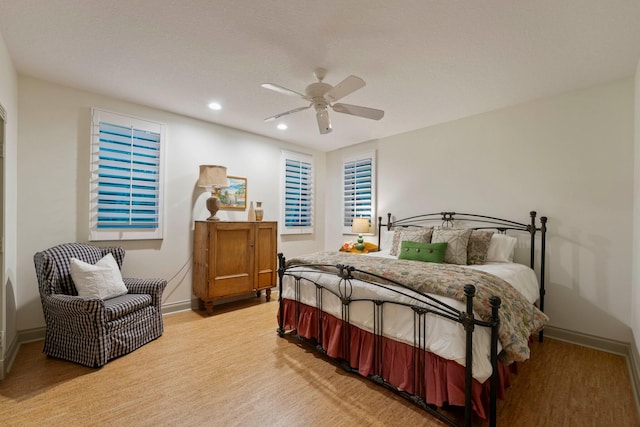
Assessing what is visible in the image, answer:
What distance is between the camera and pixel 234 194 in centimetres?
459

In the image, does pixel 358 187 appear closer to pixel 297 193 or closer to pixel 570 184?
pixel 297 193

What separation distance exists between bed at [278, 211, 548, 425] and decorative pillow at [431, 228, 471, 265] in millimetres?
10

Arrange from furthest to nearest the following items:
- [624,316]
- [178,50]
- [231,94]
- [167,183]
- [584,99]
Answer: [167,183] < [231,94] < [584,99] < [624,316] < [178,50]

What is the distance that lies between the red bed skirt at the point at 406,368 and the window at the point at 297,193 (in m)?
2.67

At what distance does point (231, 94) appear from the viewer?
3355mm

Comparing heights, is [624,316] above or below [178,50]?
below

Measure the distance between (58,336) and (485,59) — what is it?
15.0 ft

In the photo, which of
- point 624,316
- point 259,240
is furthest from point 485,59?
point 259,240

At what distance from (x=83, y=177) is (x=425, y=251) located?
400 centimetres

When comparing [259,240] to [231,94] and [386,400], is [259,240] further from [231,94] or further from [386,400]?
[386,400]

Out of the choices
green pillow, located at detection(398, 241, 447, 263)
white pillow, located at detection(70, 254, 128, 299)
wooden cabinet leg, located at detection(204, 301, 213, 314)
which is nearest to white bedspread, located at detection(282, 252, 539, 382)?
green pillow, located at detection(398, 241, 447, 263)

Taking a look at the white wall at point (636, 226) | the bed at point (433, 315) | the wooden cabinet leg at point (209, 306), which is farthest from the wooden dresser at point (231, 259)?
the white wall at point (636, 226)

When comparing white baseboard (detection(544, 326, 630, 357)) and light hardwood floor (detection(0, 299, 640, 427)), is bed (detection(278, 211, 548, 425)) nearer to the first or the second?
light hardwood floor (detection(0, 299, 640, 427))

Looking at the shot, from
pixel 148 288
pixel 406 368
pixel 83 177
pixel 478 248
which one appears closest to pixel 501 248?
pixel 478 248
